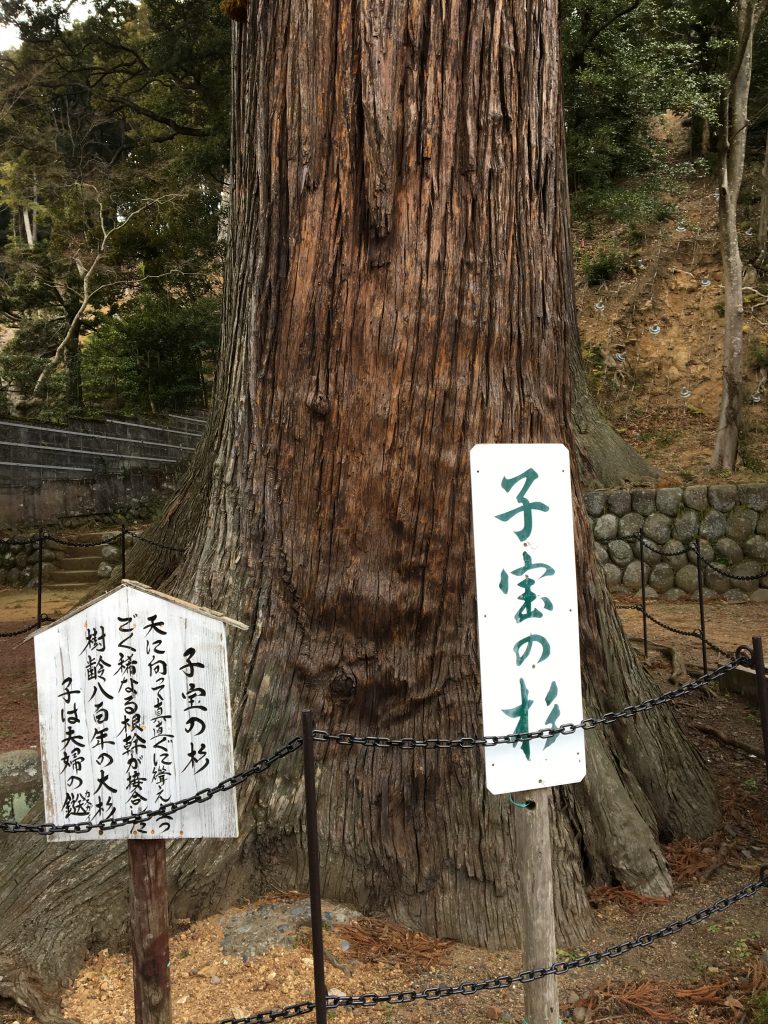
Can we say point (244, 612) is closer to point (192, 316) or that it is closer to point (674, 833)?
point (674, 833)

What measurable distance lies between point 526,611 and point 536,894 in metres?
0.78

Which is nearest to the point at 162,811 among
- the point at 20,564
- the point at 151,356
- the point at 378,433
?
the point at 378,433

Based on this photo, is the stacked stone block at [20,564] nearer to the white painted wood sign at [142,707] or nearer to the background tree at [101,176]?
the background tree at [101,176]

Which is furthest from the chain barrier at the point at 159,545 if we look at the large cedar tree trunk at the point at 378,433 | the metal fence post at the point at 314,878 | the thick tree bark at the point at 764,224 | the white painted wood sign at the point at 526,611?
the thick tree bark at the point at 764,224

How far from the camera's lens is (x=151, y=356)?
1862cm

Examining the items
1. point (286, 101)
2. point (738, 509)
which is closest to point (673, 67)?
point (738, 509)

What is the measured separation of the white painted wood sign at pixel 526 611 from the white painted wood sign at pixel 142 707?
719mm

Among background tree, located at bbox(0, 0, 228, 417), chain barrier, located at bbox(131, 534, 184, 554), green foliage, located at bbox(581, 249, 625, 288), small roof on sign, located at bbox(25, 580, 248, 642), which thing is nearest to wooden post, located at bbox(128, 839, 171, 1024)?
small roof on sign, located at bbox(25, 580, 248, 642)

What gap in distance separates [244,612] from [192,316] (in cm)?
1502

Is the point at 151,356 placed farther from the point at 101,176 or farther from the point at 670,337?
the point at 670,337

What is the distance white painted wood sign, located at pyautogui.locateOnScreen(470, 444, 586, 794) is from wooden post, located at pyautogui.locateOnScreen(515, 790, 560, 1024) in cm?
10

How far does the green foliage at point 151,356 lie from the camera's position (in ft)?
57.5

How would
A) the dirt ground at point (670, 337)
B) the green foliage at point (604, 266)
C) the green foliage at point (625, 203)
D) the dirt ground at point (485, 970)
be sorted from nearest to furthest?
the dirt ground at point (485, 970), the green foliage at point (625, 203), the dirt ground at point (670, 337), the green foliage at point (604, 266)

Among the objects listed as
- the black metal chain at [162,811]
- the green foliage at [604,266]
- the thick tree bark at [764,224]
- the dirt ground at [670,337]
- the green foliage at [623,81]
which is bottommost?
the black metal chain at [162,811]
